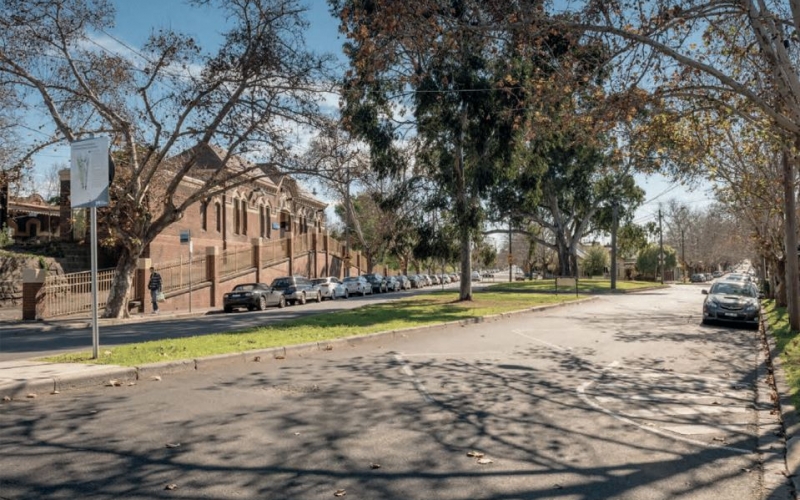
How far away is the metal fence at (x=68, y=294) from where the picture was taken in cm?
2372

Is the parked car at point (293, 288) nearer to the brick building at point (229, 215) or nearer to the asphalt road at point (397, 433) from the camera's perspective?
the brick building at point (229, 215)

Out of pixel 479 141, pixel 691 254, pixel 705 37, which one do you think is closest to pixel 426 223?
pixel 479 141

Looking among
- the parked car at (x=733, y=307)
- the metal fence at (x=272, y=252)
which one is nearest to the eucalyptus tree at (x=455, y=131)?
the parked car at (x=733, y=307)

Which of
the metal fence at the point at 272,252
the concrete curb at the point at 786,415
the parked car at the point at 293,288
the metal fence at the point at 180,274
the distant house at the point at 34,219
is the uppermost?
the distant house at the point at 34,219

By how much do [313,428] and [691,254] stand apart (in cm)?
10395

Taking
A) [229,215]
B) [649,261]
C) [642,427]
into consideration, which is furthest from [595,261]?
[642,427]

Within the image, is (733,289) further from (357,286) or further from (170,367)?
(357,286)

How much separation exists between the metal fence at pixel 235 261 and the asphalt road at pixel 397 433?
89.0 ft

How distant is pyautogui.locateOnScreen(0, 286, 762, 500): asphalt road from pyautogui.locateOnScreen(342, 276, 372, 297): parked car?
34.0 meters

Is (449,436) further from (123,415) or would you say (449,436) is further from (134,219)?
(134,219)

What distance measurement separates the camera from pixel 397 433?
631cm

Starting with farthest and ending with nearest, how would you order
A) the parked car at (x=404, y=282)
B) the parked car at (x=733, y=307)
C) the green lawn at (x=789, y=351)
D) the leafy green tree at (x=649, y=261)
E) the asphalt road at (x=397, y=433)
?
the leafy green tree at (x=649, y=261) < the parked car at (x=404, y=282) < the parked car at (x=733, y=307) < the green lawn at (x=789, y=351) < the asphalt road at (x=397, y=433)

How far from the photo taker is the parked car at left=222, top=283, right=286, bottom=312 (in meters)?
29.4

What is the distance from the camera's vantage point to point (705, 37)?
1104 cm
